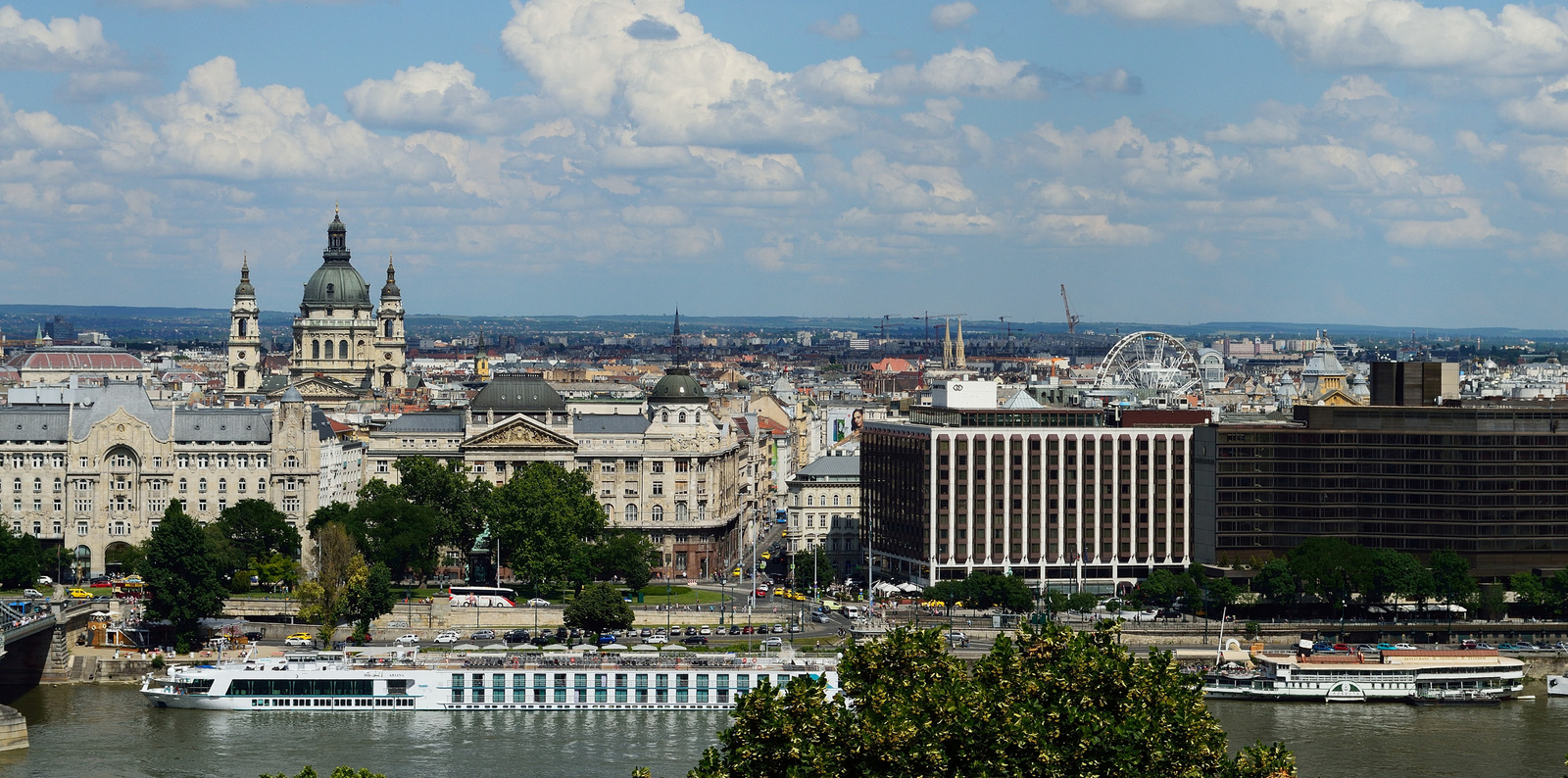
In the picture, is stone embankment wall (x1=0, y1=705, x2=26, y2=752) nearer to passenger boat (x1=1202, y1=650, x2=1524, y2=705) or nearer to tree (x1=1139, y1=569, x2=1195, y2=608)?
passenger boat (x1=1202, y1=650, x2=1524, y2=705)

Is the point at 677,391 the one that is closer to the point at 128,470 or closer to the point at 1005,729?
the point at 128,470

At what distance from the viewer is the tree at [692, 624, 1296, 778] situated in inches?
2469

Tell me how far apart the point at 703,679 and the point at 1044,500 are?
36.6m

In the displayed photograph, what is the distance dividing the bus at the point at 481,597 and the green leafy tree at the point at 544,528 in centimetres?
265

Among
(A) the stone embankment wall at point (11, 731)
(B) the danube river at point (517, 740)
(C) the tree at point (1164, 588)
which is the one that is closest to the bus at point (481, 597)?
(B) the danube river at point (517, 740)

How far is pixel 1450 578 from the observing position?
136m

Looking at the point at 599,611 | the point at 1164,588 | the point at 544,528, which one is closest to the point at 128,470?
the point at 544,528

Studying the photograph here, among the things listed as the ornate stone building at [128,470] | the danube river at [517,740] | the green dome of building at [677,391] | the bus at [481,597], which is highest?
the green dome of building at [677,391]

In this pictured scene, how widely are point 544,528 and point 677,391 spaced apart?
2536 cm

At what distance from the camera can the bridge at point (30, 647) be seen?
116500 millimetres

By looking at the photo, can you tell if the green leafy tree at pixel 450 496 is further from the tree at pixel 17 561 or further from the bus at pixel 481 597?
the tree at pixel 17 561

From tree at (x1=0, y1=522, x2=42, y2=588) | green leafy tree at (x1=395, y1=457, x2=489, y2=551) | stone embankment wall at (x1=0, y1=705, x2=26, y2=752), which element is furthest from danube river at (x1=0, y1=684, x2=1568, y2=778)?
green leafy tree at (x1=395, y1=457, x2=489, y2=551)

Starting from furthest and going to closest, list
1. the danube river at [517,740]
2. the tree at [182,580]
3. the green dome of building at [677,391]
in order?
the green dome of building at [677,391], the tree at [182,580], the danube river at [517,740]

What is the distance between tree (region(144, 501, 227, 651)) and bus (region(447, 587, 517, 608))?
1263 cm
